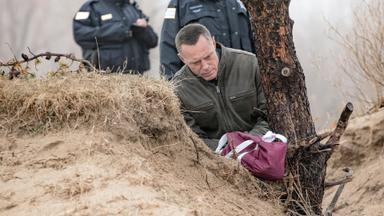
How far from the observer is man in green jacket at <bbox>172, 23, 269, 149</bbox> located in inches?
205

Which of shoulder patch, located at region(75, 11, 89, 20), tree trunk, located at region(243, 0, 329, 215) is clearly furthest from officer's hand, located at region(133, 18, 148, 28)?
tree trunk, located at region(243, 0, 329, 215)

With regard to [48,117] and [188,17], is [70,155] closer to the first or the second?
[48,117]

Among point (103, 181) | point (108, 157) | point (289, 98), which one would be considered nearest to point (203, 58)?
point (289, 98)

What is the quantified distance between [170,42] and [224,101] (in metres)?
1.43

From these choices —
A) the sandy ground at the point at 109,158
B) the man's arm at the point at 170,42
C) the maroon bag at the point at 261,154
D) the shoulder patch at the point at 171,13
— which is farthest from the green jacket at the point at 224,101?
the shoulder patch at the point at 171,13

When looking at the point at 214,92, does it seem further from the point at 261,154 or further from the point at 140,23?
the point at 140,23

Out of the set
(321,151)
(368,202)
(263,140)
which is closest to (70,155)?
(263,140)

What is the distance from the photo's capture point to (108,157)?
3.68 m

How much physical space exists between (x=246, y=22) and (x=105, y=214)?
12.0 ft

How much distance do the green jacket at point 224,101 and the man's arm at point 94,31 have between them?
2.63 metres

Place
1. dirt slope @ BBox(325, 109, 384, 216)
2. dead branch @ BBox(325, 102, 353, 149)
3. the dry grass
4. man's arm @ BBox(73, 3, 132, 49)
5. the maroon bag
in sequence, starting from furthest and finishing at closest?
man's arm @ BBox(73, 3, 132, 49), dirt slope @ BBox(325, 109, 384, 216), dead branch @ BBox(325, 102, 353, 149), the maroon bag, the dry grass

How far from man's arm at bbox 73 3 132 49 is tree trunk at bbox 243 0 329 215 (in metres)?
3.34

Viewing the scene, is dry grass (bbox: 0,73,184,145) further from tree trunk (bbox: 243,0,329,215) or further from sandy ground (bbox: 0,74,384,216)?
tree trunk (bbox: 243,0,329,215)

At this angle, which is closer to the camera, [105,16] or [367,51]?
[367,51]
